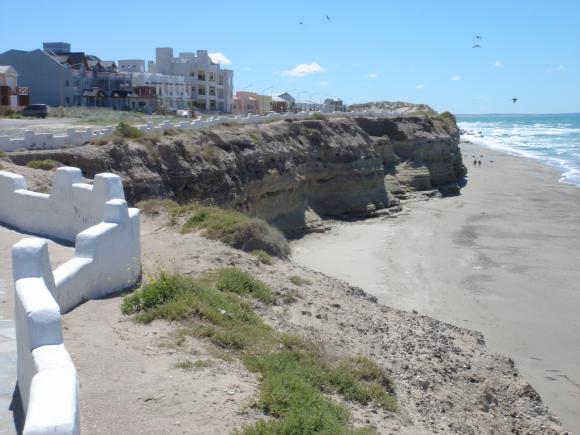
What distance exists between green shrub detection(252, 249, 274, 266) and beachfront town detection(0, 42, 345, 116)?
33794 mm

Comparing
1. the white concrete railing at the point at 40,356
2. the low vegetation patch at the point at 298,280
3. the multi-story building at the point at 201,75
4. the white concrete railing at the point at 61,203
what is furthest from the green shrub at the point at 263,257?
the multi-story building at the point at 201,75

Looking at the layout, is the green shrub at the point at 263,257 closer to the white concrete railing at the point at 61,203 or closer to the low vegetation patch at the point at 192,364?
the white concrete railing at the point at 61,203

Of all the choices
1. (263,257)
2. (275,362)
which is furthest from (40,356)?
(263,257)

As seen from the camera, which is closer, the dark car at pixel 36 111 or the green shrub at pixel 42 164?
the green shrub at pixel 42 164

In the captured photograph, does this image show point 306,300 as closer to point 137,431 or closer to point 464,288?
point 137,431

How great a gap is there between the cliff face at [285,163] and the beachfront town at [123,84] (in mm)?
14356

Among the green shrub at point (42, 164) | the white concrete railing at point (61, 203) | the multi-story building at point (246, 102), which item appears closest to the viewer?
the white concrete railing at point (61, 203)

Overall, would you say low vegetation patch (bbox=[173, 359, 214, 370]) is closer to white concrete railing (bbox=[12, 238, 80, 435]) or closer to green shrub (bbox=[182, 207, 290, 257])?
white concrete railing (bbox=[12, 238, 80, 435])

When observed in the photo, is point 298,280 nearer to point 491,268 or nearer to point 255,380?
point 255,380

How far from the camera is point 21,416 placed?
18.7ft

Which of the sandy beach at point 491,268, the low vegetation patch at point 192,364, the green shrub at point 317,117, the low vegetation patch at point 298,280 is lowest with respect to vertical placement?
the sandy beach at point 491,268

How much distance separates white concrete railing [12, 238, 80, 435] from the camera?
4.02 m

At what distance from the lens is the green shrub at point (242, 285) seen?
11641mm

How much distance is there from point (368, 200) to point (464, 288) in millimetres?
14993
